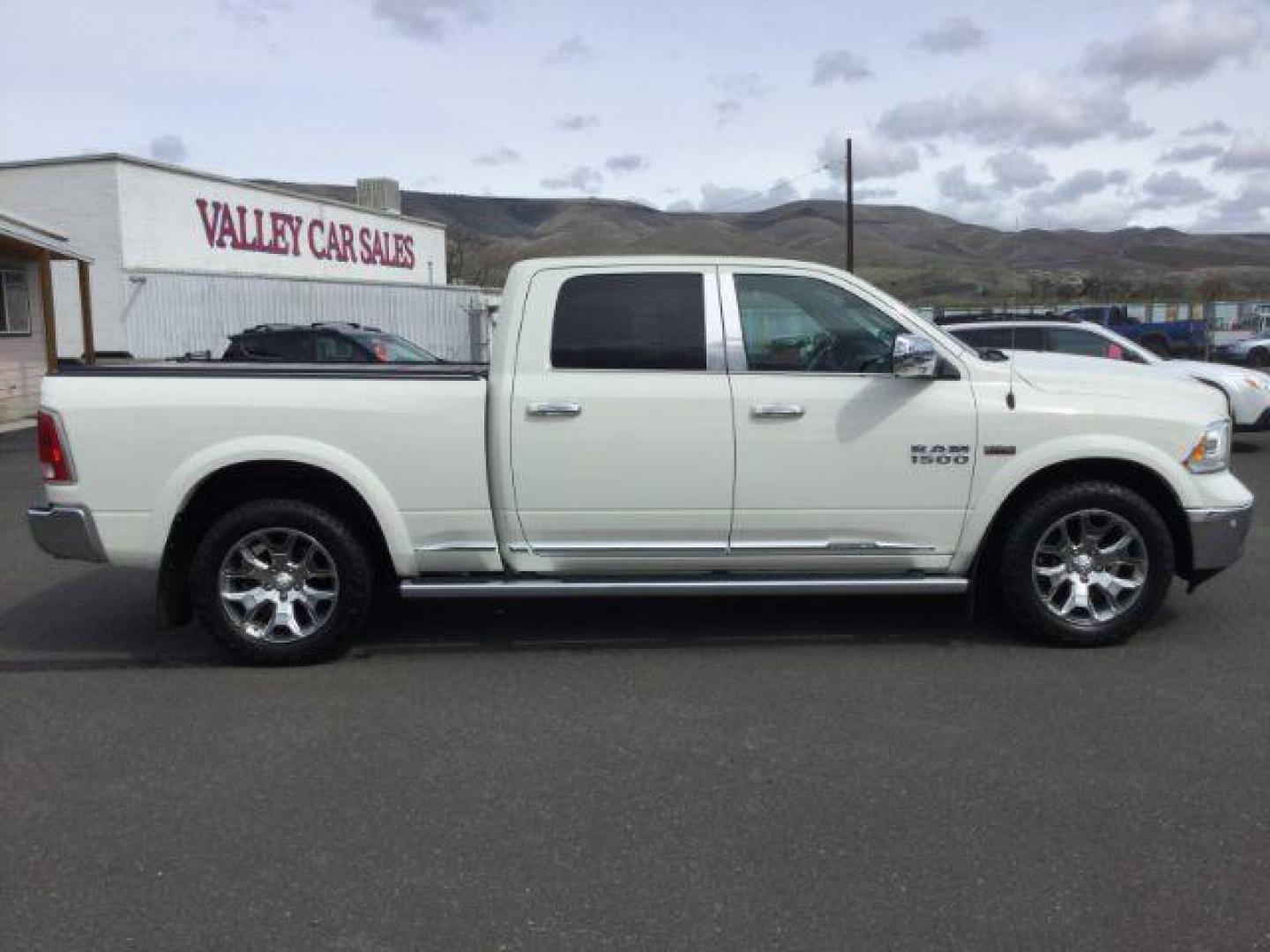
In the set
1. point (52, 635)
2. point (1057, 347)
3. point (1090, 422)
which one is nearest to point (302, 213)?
point (1057, 347)

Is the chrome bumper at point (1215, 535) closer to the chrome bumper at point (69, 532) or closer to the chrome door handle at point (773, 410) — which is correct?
the chrome door handle at point (773, 410)

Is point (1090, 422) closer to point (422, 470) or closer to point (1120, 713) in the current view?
point (1120, 713)

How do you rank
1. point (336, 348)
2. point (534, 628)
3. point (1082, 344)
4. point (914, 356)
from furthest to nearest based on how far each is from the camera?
point (336, 348) → point (1082, 344) → point (534, 628) → point (914, 356)

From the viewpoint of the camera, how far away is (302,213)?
32.0m

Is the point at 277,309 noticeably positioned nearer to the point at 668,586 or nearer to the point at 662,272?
the point at 662,272

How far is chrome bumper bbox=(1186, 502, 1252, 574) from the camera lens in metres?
5.40

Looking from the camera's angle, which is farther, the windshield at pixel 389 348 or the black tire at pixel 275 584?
the windshield at pixel 389 348

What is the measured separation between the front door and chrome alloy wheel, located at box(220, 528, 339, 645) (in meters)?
1.99

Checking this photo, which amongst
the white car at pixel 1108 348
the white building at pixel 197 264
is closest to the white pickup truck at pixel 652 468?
the white car at pixel 1108 348

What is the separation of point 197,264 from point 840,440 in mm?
25157

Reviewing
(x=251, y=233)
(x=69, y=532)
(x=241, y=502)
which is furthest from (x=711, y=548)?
(x=251, y=233)

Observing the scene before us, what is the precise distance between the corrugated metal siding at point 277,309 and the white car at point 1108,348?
18005mm

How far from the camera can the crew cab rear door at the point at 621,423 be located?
527 cm

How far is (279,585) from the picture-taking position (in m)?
5.39
